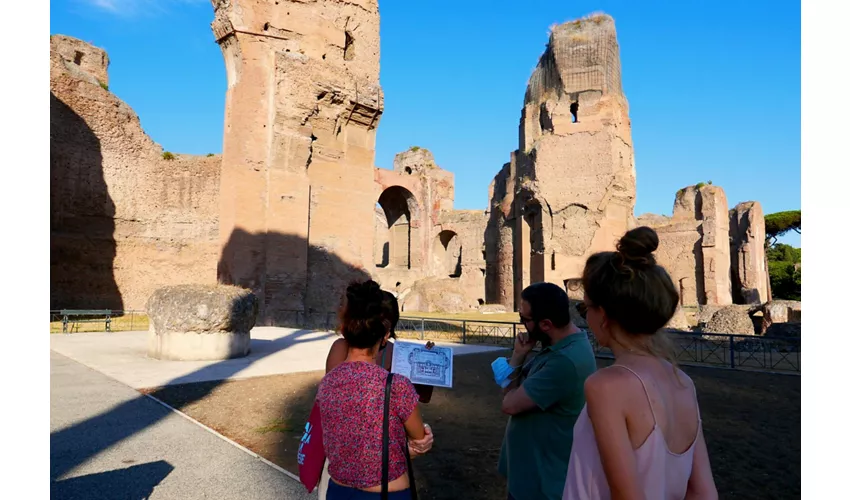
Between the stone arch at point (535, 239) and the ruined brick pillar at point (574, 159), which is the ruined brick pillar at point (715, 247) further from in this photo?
the stone arch at point (535, 239)

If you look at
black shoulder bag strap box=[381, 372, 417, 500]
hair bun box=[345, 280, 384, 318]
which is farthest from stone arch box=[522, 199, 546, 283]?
black shoulder bag strap box=[381, 372, 417, 500]

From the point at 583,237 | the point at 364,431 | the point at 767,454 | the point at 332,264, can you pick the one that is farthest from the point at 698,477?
the point at 583,237

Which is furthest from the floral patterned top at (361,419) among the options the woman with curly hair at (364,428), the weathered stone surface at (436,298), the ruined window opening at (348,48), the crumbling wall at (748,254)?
the crumbling wall at (748,254)

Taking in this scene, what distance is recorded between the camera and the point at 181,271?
68.2ft

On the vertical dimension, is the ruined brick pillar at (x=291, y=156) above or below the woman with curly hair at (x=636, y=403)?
above

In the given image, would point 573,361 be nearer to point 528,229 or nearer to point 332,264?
point 332,264

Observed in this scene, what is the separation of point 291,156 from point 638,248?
1497 cm

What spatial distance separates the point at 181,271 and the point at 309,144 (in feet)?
30.2

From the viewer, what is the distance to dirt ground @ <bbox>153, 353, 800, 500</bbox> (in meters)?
3.47

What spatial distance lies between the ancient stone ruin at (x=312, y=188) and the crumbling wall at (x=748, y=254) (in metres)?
0.12

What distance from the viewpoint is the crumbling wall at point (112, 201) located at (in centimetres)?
1809

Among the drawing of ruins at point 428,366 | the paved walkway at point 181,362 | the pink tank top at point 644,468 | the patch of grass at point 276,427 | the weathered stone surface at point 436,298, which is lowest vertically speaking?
the weathered stone surface at point 436,298

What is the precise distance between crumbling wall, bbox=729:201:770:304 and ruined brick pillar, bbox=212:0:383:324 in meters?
23.4

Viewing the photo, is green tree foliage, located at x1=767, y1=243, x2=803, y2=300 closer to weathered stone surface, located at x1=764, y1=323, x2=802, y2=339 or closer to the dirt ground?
weathered stone surface, located at x1=764, y1=323, x2=802, y2=339
